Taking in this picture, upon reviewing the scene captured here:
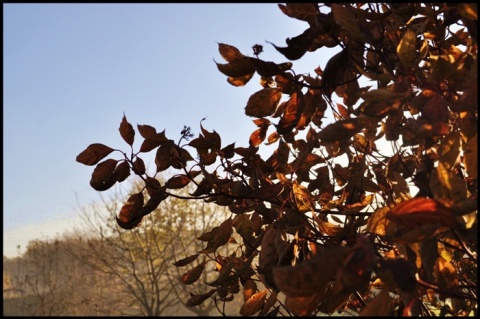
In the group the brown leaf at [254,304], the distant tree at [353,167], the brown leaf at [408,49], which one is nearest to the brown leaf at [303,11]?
the distant tree at [353,167]

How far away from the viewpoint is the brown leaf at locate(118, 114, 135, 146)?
1.07 metres

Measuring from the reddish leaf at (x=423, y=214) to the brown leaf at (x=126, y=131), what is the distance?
0.66 meters

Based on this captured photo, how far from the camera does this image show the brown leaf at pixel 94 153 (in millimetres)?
1046

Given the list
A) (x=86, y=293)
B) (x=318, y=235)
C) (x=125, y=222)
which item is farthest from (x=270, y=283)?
(x=86, y=293)

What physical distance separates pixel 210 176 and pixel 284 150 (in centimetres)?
23

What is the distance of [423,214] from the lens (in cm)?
60

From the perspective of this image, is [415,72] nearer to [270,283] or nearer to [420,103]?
[420,103]

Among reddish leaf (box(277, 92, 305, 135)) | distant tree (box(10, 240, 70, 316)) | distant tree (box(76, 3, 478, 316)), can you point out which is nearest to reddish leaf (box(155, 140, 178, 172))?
distant tree (box(76, 3, 478, 316))

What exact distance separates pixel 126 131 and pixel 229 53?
33 cm

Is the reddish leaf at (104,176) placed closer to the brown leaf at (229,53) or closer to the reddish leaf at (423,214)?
the brown leaf at (229,53)

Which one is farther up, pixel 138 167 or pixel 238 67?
pixel 238 67

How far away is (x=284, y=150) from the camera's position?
3.83 ft

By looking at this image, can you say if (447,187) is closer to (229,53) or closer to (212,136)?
(229,53)

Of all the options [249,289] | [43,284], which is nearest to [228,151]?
[249,289]
